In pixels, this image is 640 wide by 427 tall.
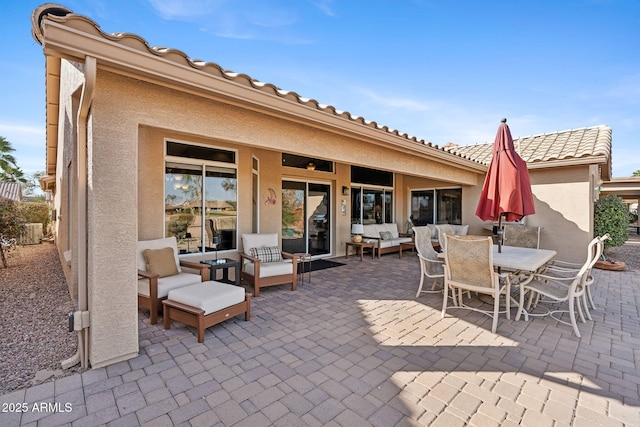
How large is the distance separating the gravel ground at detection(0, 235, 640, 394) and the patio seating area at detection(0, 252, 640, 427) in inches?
16.2

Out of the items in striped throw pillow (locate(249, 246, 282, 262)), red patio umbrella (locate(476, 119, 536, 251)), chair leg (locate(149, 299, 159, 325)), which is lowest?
chair leg (locate(149, 299, 159, 325))

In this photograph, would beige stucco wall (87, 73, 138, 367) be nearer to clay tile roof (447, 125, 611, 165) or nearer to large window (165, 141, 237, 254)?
large window (165, 141, 237, 254)

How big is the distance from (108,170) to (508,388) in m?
4.30

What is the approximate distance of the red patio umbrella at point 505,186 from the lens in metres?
4.55

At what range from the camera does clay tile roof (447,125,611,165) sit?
7465 mm

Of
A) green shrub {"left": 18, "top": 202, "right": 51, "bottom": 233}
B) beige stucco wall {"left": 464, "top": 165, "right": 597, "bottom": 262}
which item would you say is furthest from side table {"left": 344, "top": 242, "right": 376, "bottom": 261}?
green shrub {"left": 18, "top": 202, "right": 51, "bottom": 233}

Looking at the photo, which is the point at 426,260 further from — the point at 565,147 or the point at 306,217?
the point at 565,147

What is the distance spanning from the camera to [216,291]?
3.84 m

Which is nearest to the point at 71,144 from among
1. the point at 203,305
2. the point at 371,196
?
the point at 203,305

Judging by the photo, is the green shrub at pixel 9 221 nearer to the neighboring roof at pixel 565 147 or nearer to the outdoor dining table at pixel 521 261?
the outdoor dining table at pixel 521 261

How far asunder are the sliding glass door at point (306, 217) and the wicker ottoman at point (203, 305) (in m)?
3.98

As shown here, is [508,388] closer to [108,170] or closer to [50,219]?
[108,170]

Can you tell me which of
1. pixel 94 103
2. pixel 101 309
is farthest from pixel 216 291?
pixel 94 103

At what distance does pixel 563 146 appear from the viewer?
8.55 meters
